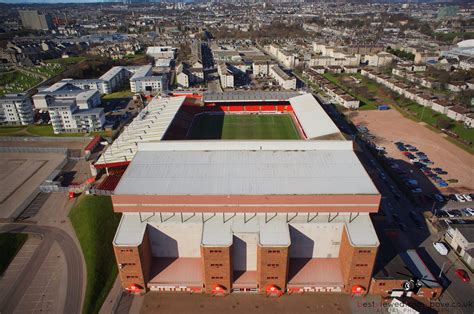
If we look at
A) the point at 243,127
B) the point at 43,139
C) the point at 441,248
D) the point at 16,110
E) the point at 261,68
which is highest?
the point at 261,68

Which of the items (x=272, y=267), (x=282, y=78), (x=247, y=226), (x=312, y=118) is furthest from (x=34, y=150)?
(x=282, y=78)

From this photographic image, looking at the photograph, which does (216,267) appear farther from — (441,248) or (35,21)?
(35,21)

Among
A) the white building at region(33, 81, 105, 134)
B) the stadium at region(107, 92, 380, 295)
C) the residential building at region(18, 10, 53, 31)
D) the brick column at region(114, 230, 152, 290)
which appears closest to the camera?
the brick column at region(114, 230, 152, 290)

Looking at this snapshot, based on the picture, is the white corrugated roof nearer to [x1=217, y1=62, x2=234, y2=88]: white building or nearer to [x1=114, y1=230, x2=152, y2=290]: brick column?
[x1=217, y1=62, x2=234, y2=88]: white building

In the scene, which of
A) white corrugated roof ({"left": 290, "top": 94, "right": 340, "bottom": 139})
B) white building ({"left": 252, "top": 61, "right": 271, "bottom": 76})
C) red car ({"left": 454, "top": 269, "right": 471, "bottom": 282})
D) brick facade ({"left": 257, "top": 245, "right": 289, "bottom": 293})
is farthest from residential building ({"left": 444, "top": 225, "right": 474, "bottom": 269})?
white building ({"left": 252, "top": 61, "right": 271, "bottom": 76})

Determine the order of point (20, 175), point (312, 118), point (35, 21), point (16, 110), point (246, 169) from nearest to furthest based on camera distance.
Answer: point (246, 169), point (20, 175), point (312, 118), point (16, 110), point (35, 21)

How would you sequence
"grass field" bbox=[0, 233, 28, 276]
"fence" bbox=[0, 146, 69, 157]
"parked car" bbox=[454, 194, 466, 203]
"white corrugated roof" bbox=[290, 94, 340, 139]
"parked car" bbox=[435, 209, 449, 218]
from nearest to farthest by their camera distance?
"grass field" bbox=[0, 233, 28, 276]
"parked car" bbox=[435, 209, 449, 218]
"parked car" bbox=[454, 194, 466, 203]
"white corrugated roof" bbox=[290, 94, 340, 139]
"fence" bbox=[0, 146, 69, 157]

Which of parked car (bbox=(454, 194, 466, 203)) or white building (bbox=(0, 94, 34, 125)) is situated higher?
white building (bbox=(0, 94, 34, 125))
